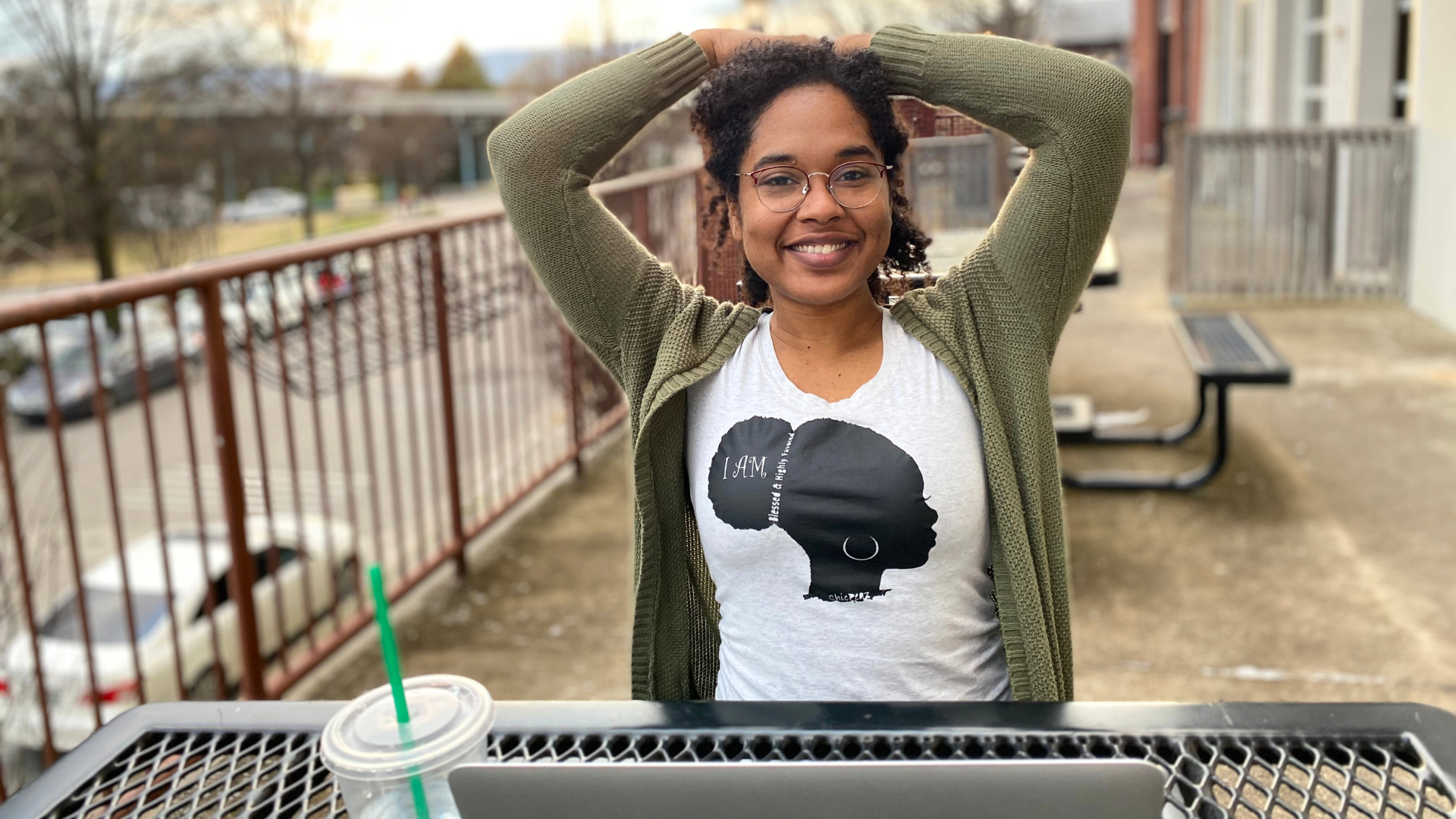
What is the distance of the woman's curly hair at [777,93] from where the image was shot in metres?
1.34

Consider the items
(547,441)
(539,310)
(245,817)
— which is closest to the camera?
(245,817)

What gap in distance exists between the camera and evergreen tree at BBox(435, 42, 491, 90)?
53.6 metres

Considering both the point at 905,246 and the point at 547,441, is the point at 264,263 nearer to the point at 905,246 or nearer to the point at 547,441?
the point at 905,246

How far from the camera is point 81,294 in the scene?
208cm

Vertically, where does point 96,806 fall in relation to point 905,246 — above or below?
below

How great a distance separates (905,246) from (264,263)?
176 cm

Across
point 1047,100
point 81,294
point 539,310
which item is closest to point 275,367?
point 81,294

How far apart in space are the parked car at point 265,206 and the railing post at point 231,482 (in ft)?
61.8

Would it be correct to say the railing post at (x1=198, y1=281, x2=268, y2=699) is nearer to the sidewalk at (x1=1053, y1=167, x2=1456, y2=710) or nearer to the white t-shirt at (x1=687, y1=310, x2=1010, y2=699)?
the white t-shirt at (x1=687, y1=310, x2=1010, y2=699)

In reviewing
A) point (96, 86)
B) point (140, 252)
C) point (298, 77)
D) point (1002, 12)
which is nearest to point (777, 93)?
point (1002, 12)

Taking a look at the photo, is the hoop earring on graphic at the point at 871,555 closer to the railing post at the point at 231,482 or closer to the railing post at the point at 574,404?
the railing post at the point at 231,482

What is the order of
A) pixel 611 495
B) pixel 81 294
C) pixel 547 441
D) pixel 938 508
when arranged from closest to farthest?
pixel 938 508
pixel 81 294
pixel 611 495
pixel 547 441

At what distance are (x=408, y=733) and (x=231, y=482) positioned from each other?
6.36 feet

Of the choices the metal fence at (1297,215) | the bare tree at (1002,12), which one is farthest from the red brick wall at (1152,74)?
the metal fence at (1297,215)
